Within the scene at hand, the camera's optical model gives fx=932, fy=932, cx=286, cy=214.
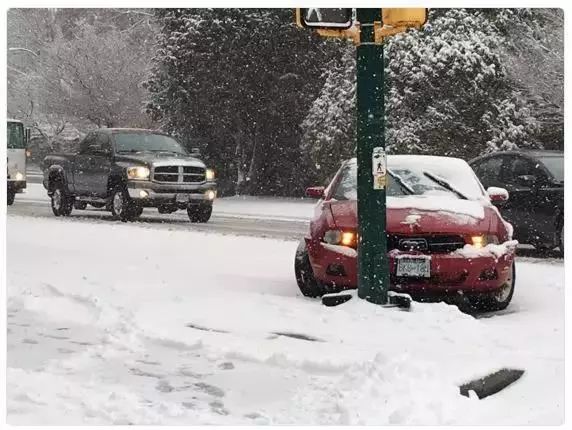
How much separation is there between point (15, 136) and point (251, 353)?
56.2ft

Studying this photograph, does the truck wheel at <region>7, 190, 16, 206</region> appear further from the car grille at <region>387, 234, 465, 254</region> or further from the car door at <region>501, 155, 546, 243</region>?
the car grille at <region>387, 234, 465, 254</region>

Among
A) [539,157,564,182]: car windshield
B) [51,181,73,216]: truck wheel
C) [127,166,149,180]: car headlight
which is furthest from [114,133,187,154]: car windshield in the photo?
[539,157,564,182]: car windshield

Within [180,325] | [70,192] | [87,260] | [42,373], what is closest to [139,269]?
[87,260]

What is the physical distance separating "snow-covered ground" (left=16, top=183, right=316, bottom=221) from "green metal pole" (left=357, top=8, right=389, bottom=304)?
1149cm

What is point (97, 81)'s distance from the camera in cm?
2545

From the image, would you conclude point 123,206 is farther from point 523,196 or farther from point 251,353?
point 251,353

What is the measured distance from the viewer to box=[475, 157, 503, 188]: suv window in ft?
44.0

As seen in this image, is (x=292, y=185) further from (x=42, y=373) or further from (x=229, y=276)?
(x=42, y=373)

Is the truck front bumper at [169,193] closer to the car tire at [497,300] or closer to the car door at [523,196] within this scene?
the car door at [523,196]

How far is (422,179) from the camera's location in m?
9.27

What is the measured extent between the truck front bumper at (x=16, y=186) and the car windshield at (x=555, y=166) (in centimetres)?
1329

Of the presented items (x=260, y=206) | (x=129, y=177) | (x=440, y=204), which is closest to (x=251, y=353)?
(x=440, y=204)

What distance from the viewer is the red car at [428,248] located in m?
8.00

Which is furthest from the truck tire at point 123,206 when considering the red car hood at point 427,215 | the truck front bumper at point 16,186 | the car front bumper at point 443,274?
the car front bumper at point 443,274
